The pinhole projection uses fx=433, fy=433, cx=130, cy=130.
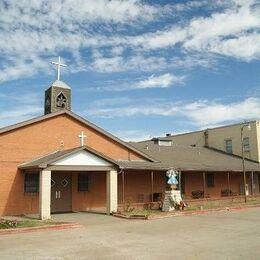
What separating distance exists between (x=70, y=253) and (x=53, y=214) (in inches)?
466

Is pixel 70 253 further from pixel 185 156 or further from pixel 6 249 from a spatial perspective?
pixel 185 156

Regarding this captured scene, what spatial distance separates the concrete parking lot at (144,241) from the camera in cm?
1134

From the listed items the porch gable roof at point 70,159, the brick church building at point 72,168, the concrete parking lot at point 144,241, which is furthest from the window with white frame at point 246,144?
the concrete parking lot at point 144,241

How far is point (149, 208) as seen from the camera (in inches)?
998

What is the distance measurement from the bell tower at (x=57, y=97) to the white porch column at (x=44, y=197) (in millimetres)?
5911

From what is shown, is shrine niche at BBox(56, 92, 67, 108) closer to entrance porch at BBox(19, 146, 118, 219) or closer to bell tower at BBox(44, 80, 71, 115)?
bell tower at BBox(44, 80, 71, 115)

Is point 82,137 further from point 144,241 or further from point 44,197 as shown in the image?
point 144,241

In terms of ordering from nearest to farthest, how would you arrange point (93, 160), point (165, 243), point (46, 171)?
1. point (165, 243)
2. point (46, 171)
3. point (93, 160)

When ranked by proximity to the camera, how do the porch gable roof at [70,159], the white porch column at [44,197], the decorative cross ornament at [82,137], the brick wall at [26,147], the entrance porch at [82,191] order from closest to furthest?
the white porch column at [44,197]
the porch gable roof at [70,159]
the brick wall at [26,147]
the entrance porch at [82,191]
the decorative cross ornament at [82,137]

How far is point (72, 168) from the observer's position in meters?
21.7

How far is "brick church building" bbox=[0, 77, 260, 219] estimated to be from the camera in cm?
2227

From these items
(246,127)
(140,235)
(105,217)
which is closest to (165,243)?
(140,235)

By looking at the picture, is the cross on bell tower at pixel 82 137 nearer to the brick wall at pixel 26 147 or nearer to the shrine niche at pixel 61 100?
the brick wall at pixel 26 147

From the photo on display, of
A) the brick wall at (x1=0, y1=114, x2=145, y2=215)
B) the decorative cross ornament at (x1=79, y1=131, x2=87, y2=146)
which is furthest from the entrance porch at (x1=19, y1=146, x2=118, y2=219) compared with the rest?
the decorative cross ornament at (x1=79, y1=131, x2=87, y2=146)
